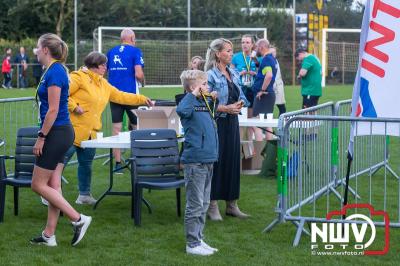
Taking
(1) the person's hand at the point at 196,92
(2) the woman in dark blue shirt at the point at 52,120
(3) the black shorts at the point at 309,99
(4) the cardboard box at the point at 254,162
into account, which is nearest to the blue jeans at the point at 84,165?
(2) the woman in dark blue shirt at the point at 52,120

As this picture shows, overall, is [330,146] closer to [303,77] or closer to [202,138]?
[202,138]

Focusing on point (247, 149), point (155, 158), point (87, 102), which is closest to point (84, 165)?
point (87, 102)

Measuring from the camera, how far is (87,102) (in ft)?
31.3

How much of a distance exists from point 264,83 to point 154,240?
238 inches

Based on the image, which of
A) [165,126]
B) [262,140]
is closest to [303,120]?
[165,126]

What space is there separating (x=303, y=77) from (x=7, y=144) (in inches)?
213

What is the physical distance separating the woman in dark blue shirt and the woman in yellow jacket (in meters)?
1.91

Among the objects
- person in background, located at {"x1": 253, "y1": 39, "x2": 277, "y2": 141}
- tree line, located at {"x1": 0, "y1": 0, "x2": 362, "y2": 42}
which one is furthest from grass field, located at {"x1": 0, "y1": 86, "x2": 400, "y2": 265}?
tree line, located at {"x1": 0, "y1": 0, "x2": 362, "y2": 42}

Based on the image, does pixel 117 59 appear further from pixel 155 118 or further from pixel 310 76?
pixel 310 76

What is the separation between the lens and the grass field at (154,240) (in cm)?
716

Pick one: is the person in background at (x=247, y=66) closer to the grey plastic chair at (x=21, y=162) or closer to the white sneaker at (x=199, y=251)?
the grey plastic chair at (x=21, y=162)

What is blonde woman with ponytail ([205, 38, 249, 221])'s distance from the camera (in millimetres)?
8570

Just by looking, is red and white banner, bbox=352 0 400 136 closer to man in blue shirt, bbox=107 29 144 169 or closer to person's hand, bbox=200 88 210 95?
person's hand, bbox=200 88 210 95

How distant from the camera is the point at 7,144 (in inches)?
570
